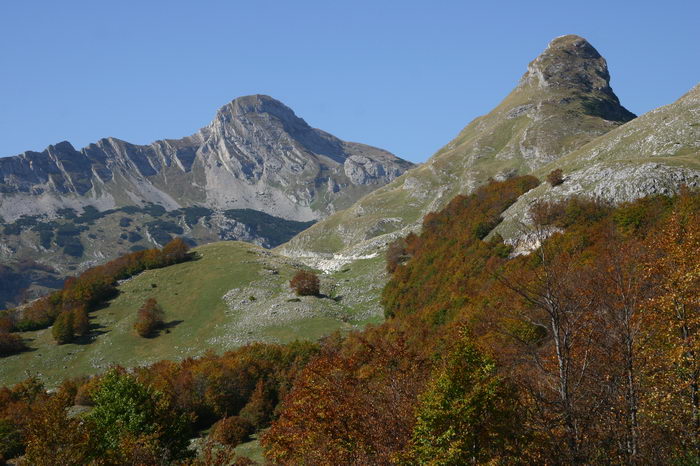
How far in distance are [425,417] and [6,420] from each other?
188 ft

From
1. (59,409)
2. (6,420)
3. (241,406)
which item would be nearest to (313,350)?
(241,406)

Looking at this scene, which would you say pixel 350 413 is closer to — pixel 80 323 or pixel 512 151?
pixel 80 323

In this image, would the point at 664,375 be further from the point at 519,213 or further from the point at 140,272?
the point at 140,272

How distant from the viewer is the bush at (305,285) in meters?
102

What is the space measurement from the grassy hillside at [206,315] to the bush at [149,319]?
1600 millimetres

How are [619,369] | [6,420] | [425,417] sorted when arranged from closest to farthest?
[425,417] < [619,369] < [6,420]

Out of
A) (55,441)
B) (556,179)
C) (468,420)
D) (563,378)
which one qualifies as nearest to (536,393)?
(563,378)

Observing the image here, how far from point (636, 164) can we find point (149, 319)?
85788mm

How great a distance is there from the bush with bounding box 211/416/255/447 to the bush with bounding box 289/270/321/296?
4247 centimetres

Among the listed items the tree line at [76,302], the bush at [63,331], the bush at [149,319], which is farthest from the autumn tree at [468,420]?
the tree line at [76,302]

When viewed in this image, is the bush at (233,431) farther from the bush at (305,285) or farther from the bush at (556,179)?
the bush at (556,179)

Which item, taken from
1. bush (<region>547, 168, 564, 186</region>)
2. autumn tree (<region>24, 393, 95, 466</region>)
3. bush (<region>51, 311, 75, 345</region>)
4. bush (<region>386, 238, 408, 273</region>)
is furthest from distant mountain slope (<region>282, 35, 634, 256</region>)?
autumn tree (<region>24, 393, 95, 466</region>)

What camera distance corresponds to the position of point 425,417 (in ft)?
66.1

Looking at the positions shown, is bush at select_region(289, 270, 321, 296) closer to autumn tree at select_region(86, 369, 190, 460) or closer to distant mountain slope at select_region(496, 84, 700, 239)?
distant mountain slope at select_region(496, 84, 700, 239)
